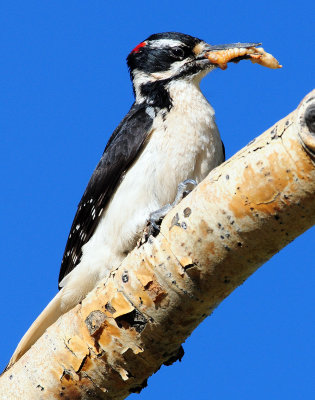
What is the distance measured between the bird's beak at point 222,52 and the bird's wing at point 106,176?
59 centimetres

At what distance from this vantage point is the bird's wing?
4.67 meters

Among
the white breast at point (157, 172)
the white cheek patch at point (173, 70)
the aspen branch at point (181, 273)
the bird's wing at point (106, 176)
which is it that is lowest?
the aspen branch at point (181, 273)

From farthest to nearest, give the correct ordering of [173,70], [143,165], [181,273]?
[173,70] → [143,165] → [181,273]

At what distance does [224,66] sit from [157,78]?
1.86ft

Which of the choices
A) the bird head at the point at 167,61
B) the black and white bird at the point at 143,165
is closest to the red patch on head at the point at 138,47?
→ the bird head at the point at 167,61

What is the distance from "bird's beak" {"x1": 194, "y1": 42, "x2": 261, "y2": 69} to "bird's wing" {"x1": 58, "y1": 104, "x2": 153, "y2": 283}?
59 cm

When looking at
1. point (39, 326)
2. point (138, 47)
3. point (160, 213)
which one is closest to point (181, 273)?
point (160, 213)

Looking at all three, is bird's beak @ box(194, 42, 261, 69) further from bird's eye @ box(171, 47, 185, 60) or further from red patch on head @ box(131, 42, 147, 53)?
red patch on head @ box(131, 42, 147, 53)

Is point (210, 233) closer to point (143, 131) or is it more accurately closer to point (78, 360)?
point (78, 360)

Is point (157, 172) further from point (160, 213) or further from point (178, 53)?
point (178, 53)

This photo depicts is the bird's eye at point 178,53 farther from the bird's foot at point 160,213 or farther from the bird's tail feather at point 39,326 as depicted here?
the bird's tail feather at point 39,326

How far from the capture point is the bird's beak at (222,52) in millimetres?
4580

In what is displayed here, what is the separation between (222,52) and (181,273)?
88.9 inches

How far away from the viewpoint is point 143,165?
4.56 metres
